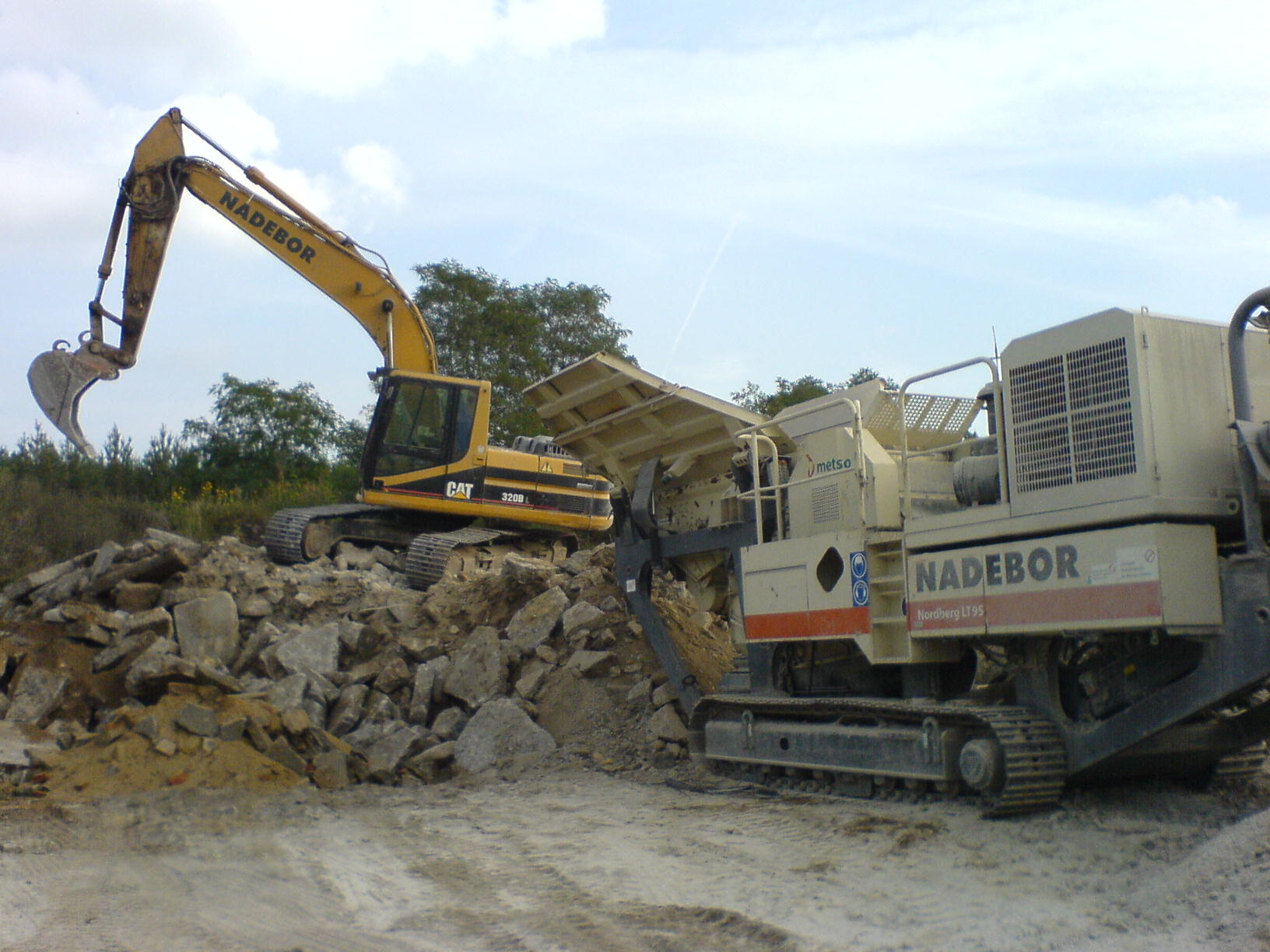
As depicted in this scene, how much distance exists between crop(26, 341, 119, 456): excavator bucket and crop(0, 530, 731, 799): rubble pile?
2.03 meters

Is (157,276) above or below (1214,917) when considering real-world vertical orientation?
above

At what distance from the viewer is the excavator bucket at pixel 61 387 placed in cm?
1419

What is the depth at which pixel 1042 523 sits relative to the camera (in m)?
6.29

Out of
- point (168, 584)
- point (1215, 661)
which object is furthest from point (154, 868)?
point (168, 584)

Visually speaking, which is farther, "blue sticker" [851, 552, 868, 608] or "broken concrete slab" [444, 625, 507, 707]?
"broken concrete slab" [444, 625, 507, 707]

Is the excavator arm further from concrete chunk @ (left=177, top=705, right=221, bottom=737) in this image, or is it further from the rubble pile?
concrete chunk @ (left=177, top=705, right=221, bottom=737)

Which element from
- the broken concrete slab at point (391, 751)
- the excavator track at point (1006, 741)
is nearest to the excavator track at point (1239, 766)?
the excavator track at point (1006, 741)

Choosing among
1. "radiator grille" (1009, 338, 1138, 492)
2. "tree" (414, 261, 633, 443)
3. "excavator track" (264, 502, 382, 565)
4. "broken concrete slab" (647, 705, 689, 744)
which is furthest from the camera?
"tree" (414, 261, 633, 443)

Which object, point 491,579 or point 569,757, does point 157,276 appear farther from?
point 569,757

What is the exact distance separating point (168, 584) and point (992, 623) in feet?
30.2

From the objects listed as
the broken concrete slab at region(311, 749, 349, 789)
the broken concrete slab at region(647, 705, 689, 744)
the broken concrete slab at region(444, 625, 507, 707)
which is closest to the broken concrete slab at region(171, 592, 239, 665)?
the broken concrete slab at region(444, 625, 507, 707)

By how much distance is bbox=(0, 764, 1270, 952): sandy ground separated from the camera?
4.82 metres

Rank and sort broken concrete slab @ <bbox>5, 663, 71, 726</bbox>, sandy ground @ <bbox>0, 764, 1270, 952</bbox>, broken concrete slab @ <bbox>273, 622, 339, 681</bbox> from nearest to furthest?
1. sandy ground @ <bbox>0, 764, 1270, 952</bbox>
2. broken concrete slab @ <bbox>5, 663, 71, 726</bbox>
3. broken concrete slab @ <bbox>273, 622, 339, 681</bbox>

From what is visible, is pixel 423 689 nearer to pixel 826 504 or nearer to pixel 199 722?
pixel 199 722
